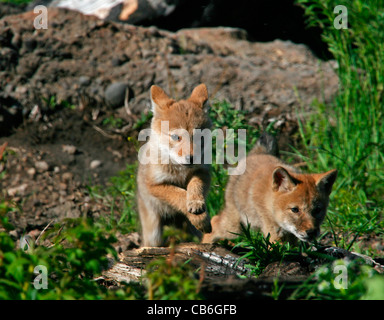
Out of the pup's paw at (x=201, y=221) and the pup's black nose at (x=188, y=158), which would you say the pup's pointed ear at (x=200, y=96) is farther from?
the pup's paw at (x=201, y=221)

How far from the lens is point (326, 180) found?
4668 mm

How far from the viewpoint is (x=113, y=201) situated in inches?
242

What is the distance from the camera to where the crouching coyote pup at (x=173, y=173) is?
4.67 metres

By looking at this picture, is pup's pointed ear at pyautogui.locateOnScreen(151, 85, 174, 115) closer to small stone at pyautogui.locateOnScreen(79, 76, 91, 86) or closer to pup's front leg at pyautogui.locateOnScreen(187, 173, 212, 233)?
pup's front leg at pyautogui.locateOnScreen(187, 173, 212, 233)

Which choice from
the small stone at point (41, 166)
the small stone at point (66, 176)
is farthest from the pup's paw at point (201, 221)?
the small stone at point (41, 166)

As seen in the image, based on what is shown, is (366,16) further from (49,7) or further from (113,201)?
(49,7)

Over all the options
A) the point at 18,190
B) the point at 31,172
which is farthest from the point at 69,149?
the point at 18,190

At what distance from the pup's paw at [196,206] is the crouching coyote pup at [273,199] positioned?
446mm

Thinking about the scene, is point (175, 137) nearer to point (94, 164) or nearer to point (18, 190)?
point (94, 164)

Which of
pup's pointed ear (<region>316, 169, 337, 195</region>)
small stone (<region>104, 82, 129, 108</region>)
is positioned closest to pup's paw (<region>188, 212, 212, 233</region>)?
pup's pointed ear (<region>316, 169, 337, 195</region>)

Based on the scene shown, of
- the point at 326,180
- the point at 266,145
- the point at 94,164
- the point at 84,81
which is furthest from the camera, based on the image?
the point at 84,81

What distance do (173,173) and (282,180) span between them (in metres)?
1.13

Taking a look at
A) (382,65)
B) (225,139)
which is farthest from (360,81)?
(225,139)
